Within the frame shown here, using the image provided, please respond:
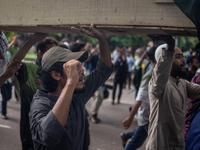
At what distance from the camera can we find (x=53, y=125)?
1336 mm

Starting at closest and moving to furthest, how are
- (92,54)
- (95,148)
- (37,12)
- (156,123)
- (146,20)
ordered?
1. (146,20)
2. (37,12)
3. (156,123)
4. (95,148)
5. (92,54)

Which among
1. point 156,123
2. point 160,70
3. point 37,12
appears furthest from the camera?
point 156,123

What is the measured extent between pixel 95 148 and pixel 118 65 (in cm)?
408

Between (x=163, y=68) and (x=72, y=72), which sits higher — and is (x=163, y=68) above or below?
below

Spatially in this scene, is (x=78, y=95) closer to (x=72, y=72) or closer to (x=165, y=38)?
(x=72, y=72)

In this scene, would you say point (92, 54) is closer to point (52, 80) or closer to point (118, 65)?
point (118, 65)

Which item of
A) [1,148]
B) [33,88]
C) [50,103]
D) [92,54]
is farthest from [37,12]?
[92,54]

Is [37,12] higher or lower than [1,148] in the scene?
higher

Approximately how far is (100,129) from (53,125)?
13.7 feet

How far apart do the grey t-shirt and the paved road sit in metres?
2.74

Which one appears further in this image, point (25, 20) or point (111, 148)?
point (111, 148)

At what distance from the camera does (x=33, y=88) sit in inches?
101

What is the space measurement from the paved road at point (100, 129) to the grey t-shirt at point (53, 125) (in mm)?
2742

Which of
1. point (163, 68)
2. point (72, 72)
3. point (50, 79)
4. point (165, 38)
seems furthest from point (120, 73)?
point (72, 72)
